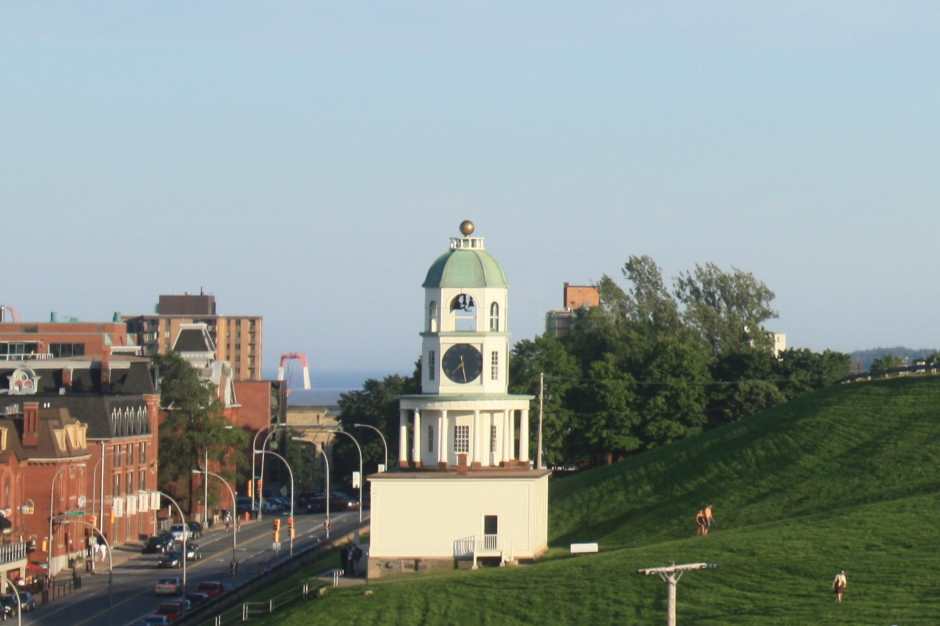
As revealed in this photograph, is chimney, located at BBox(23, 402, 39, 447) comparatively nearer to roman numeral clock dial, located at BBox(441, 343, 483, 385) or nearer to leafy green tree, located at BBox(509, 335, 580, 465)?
leafy green tree, located at BBox(509, 335, 580, 465)

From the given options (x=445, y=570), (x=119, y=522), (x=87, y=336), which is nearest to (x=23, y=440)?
(x=119, y=522)

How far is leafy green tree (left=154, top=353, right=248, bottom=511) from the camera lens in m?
173

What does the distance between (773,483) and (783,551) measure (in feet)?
79.0

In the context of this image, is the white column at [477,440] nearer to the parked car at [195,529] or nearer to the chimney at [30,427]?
the chimney at [30,427]

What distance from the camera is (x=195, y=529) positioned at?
161 m

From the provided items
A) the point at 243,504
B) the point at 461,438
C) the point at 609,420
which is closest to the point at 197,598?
the point at 461,438

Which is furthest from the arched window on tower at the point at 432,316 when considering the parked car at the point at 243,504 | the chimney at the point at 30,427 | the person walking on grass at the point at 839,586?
the parked car at the point at 243,504

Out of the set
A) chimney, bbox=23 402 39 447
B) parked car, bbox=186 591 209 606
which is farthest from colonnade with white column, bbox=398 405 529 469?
chimney, bbox=23 402 39 447

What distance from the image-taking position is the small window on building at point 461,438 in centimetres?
9419

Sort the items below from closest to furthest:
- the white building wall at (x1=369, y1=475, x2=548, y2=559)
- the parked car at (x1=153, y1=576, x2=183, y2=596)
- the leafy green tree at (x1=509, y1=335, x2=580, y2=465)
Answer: the white building wall at (x1=369, y1=475, x2=548, y2=559) → the parked car at (x1=153, y1=576, x2=183, y2=596) → the leafy green tree at (x1=509, y1=335, x2=580, y2=465)

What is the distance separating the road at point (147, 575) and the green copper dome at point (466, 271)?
24058 mm

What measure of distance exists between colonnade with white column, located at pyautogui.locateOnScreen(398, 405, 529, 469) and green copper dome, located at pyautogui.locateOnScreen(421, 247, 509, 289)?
18.0 feet

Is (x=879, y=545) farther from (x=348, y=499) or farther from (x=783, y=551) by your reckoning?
(x=348, y=499)

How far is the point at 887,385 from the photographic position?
120 metres
